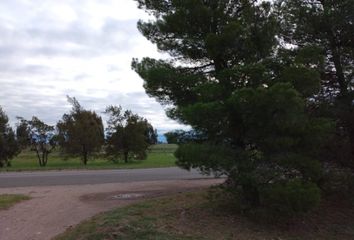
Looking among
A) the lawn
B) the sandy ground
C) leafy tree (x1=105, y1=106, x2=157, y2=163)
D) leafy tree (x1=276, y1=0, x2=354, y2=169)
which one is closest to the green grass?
the sandy ground

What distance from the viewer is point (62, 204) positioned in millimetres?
13219

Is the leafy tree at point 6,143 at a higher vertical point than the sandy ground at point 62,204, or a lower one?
higher

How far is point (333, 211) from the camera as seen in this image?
12773 mm

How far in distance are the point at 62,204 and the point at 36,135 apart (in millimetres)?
23325

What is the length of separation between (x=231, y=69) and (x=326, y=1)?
179 inches

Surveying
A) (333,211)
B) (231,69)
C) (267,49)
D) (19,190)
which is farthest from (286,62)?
(19,190)

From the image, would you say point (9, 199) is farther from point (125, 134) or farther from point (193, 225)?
point (125, 134)

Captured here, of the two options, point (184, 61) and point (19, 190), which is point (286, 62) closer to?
point (184, 61)

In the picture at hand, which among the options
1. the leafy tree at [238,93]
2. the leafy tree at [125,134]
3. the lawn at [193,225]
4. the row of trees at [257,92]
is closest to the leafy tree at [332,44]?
the row of trees at [257,92]

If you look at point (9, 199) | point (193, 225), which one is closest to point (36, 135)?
point (9, 199)

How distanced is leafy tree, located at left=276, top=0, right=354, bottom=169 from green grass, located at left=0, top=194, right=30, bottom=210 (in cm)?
812

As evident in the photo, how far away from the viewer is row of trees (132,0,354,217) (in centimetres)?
994

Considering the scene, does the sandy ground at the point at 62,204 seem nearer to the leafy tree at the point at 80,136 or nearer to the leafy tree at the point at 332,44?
the leafy tree at the point at 332,44

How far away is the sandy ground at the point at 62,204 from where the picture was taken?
402 inches
